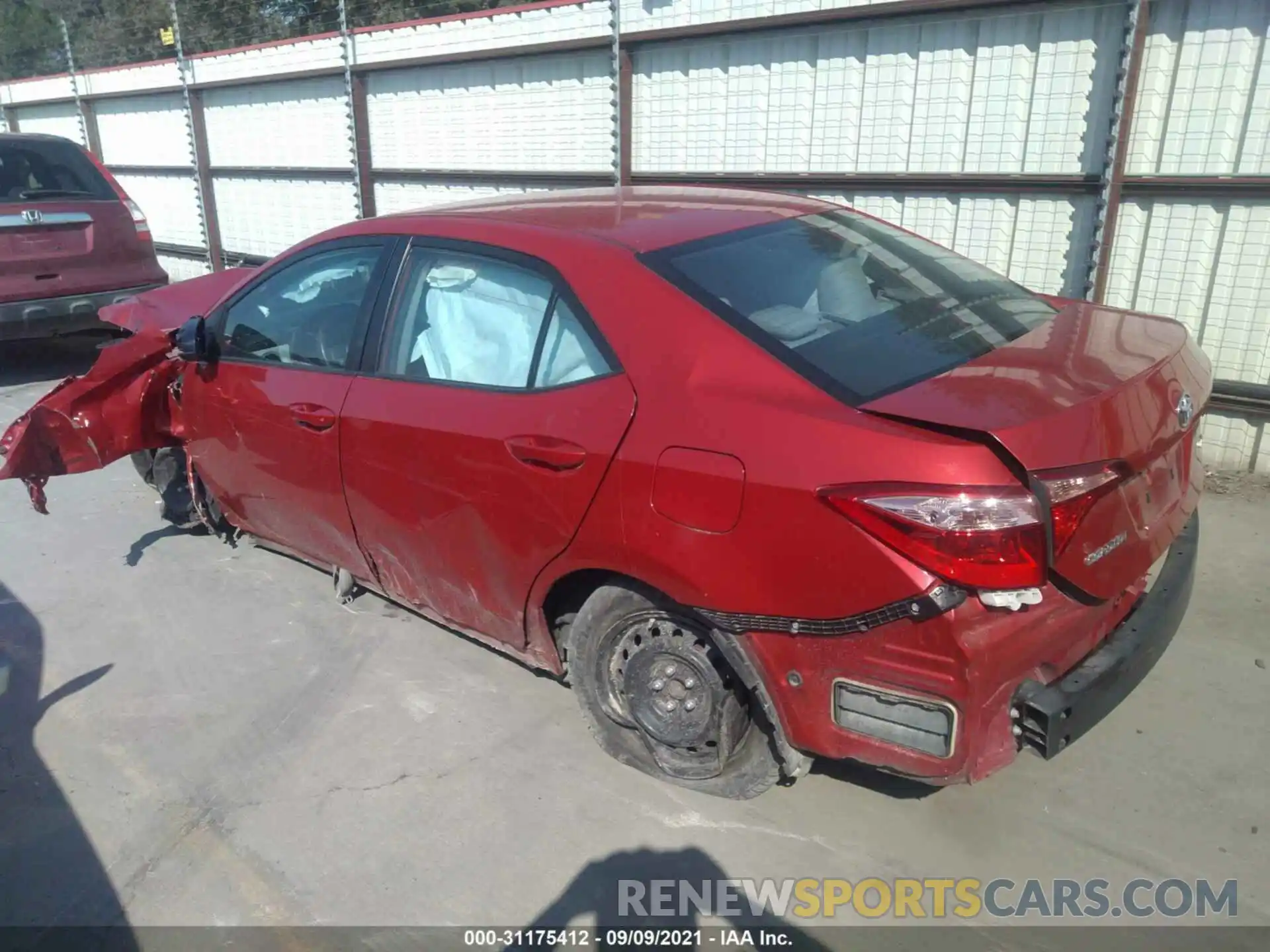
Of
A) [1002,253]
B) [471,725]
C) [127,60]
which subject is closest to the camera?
[471,725]

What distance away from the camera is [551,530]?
2.89 meters

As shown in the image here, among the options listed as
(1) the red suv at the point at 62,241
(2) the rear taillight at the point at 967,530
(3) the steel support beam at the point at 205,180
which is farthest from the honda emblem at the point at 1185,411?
(3) the steel support beam at the point at 205,180

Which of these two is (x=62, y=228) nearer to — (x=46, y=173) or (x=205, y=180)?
(x=46, y=173)

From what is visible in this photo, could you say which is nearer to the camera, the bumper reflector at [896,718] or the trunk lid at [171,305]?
the bumper reflector at [896,718]

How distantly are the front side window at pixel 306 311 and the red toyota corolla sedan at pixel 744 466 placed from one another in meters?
0.02

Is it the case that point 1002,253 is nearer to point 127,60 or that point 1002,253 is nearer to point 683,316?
point 683,316

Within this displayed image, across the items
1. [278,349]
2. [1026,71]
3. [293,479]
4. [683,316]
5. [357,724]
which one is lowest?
[357,724]

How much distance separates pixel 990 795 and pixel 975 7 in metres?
4.55

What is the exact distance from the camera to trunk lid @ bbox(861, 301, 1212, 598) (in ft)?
7.28

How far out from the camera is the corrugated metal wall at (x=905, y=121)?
5078mm

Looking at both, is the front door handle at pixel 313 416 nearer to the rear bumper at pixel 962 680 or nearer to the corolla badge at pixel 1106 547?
the rear bumper at pixel 962 680

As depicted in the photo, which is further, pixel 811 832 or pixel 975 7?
pixel 975 7

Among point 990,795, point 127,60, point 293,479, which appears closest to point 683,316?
point 990,795

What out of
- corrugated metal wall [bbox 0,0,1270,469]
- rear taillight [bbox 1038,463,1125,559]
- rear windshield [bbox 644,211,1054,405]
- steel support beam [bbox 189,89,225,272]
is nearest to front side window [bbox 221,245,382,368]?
rear windshield [bbox 644,211,1054,405]
